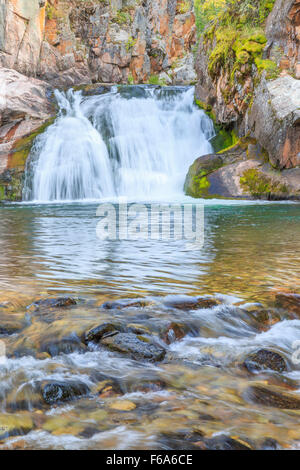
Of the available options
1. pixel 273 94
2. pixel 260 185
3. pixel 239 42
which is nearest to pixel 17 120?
pixel 239 42

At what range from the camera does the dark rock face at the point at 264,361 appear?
2.48 meters

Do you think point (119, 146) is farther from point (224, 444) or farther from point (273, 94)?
point (224, 444)

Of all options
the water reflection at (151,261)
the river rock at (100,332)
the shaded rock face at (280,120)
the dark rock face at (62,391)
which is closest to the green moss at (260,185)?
the shaded rock face at (280,120)

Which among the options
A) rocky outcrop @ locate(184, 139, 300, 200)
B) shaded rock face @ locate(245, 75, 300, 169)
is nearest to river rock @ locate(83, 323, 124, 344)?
rocky outcrop @ locate(184, 139, 300, 200)

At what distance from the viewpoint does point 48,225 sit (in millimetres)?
9047

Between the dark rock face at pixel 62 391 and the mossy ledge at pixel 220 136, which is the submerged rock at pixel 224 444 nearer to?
the dark rock face at pixel 62 391

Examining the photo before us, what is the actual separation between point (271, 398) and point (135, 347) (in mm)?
909

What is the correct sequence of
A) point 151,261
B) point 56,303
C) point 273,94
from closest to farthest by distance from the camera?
Answer: point 56,303, point 151,261, point 273,94

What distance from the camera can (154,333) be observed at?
2.86 m

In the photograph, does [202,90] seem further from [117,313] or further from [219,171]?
[117,313]

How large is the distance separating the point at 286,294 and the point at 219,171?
465 inches

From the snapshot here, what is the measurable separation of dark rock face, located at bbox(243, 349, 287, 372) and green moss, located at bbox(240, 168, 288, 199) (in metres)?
12.1
